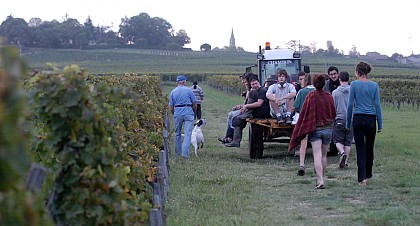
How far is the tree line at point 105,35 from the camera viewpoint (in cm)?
10088

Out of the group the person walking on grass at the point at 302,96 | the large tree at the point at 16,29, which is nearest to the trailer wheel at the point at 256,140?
the person walking on grass at the point at 302,96

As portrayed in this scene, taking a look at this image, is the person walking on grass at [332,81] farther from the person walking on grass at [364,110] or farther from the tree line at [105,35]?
the tree line at [105,35]

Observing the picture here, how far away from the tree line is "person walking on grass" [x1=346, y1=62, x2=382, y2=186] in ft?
275

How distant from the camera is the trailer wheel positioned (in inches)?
586

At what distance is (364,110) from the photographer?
10648 millimetres

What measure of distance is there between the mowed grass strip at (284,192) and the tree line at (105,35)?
264 ft

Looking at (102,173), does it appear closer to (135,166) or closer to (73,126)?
(73,126)

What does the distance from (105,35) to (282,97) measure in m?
120

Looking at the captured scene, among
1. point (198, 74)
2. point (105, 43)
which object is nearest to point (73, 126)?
point (198, 74)

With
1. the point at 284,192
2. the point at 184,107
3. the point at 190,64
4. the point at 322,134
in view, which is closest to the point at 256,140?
the point at 184,107

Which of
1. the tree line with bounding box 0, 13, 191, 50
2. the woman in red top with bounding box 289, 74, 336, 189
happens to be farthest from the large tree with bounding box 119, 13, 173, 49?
the woman in red top with bounding box 289, 74, 336, 189

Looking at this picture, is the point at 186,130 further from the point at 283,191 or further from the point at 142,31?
the point at 142,31

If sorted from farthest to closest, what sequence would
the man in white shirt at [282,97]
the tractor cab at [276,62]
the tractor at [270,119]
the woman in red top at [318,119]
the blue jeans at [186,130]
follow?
the tractor cab at [276,62] < the blue jeans at [186,130] < the tractor at [270,119] < the man in white shirt at [282,97] < the woman in red top at [318,119]

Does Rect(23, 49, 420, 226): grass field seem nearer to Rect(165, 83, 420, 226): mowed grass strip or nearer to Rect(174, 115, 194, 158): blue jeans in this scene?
Rect(165, 83, 420, 226): mowed grass strip
